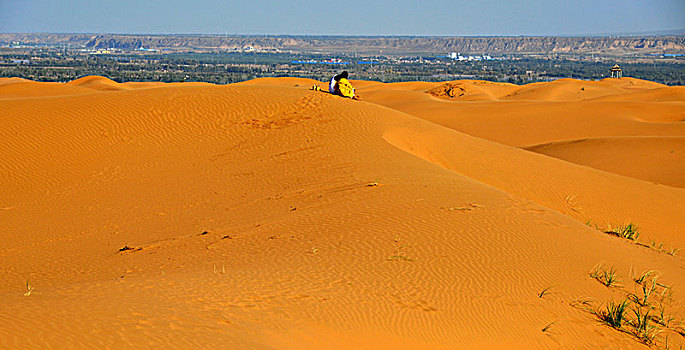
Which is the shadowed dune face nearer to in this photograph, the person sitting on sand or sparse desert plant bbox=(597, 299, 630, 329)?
sparse desert plant bbox=(597, 299, 630, 329)

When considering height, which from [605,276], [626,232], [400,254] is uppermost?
[400,254]

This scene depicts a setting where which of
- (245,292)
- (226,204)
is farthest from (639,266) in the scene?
(226,204)

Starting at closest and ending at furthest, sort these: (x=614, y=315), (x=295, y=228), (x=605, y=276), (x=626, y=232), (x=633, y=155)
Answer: (x=614, y=315)
(x=605, y=276)
(x=295, y=228)
(x=626, y=232)
(x=633, y=155)

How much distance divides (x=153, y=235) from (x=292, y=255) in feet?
9.74

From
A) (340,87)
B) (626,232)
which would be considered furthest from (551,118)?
(626,232)

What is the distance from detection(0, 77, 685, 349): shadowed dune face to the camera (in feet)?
18.1

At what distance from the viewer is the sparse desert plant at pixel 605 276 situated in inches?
292

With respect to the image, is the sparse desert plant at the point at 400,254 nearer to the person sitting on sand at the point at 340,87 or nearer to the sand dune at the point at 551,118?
the person sitting on sand at the point at 340,87

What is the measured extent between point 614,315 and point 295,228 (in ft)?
13.9

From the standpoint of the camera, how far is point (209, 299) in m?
5.85

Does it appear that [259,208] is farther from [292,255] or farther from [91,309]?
[91,309]

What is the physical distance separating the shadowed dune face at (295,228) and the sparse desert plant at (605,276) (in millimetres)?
113

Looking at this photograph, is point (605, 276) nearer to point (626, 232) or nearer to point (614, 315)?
point (614, 315)

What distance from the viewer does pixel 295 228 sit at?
8.96 meters
